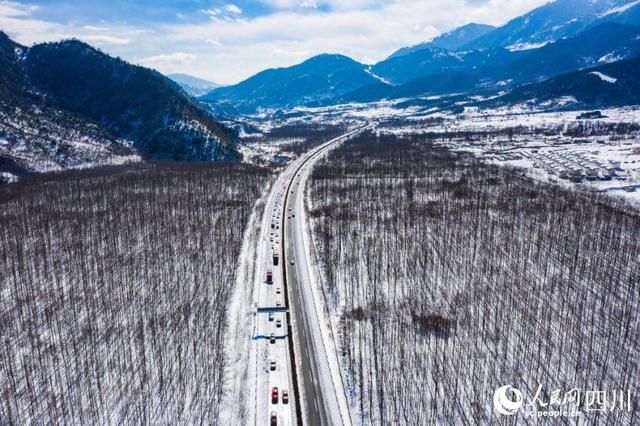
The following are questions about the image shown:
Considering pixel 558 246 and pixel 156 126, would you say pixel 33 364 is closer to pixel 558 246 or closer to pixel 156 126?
pixel 558 246

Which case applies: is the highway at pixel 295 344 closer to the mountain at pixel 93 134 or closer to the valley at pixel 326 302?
the valley at pixel 326 302

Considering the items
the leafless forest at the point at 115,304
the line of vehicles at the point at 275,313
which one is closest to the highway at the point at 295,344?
the line of vehicles at the point at 275,313

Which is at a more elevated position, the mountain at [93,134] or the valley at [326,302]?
the mountain at [93,134]

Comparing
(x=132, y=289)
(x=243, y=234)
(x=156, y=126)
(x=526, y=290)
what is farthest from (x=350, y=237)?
(x=156, y=126)

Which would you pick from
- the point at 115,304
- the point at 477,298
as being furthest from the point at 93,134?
the point at 477,298

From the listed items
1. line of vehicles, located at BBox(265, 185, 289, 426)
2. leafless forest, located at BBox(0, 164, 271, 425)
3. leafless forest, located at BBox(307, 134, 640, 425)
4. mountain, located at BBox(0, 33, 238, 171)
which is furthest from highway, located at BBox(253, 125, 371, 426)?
mountain, located at BBox(0, 33, 238, 171)
